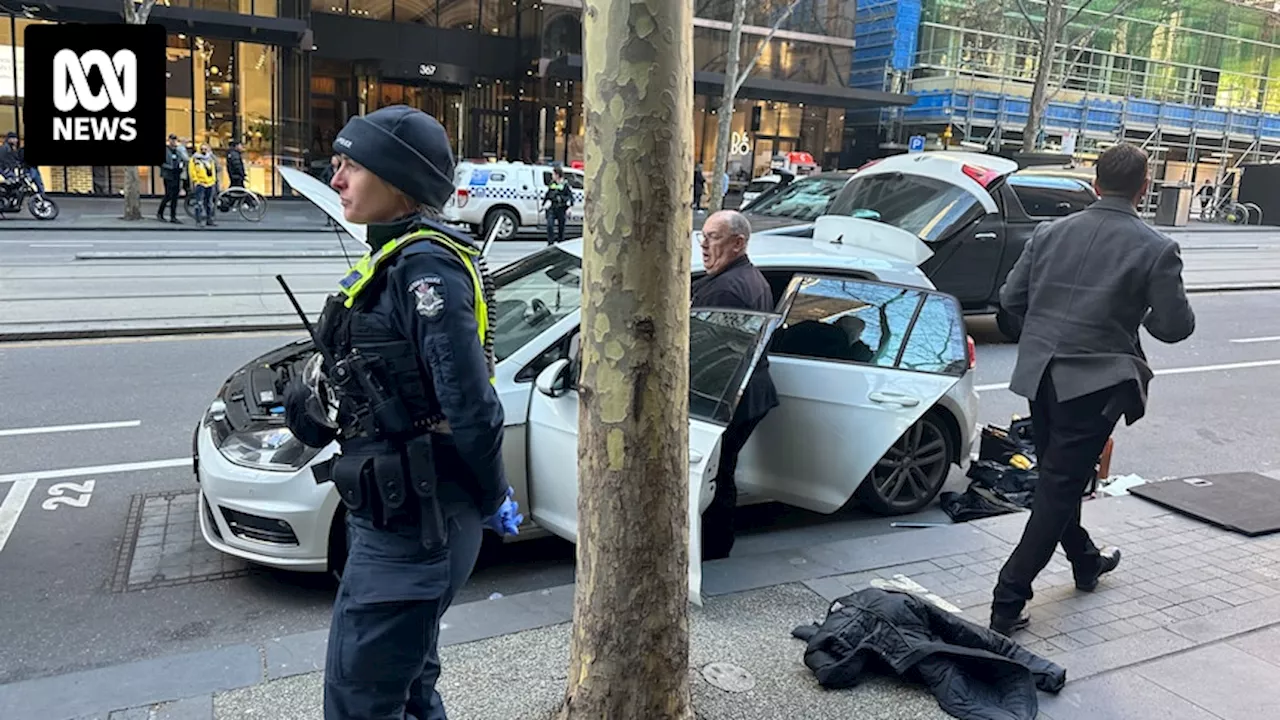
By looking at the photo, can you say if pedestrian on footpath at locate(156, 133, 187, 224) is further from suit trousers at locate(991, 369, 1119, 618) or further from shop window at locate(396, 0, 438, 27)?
suit trousers at locate(991, 369, 1119, 618)

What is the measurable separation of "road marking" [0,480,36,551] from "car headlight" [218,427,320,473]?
4.76 feet

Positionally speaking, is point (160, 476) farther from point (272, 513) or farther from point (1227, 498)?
point (1227, 498)

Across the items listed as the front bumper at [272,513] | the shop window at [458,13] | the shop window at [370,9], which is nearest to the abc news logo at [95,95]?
the front bumper at [272,513]

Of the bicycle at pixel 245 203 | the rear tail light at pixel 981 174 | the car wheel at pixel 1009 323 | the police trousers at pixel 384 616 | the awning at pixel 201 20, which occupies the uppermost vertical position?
the awning at pixel 201 20

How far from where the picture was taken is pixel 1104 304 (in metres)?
3.79

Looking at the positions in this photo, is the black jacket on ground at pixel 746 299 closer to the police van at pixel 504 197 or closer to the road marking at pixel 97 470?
the road marking at pixel 97 470

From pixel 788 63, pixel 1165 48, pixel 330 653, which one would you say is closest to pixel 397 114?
pixel 330 653

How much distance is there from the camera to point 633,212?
267cm

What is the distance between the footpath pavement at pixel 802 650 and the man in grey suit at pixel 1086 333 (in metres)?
0.44

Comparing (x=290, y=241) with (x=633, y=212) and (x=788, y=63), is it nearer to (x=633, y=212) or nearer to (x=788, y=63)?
(x=633, y=212)

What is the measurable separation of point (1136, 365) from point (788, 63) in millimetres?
32965

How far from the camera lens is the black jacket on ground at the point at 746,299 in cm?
466

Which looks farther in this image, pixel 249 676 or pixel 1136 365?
pixel 1136 365

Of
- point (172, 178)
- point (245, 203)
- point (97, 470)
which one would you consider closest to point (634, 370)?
point (97, 470)
